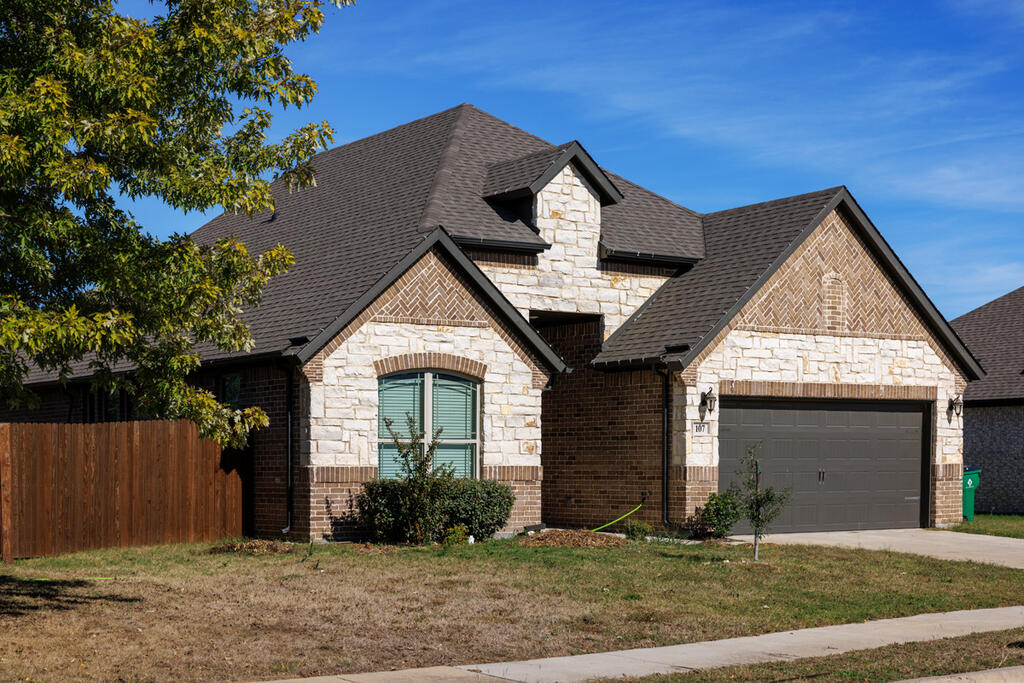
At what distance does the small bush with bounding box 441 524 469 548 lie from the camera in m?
18.7

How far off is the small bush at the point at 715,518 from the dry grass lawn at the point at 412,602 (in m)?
1.20

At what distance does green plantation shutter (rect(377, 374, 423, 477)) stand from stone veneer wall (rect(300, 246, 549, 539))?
1.06 feet

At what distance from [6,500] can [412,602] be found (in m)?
7.39

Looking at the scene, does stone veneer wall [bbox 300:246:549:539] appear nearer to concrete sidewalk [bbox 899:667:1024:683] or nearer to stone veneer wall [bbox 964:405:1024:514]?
concrete sidewalk [bbox 899:667:1024:683]

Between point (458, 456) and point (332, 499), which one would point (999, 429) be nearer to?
point (458, 456)

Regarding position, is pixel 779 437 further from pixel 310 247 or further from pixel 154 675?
pixel 154 675

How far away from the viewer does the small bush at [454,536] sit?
61.5ft

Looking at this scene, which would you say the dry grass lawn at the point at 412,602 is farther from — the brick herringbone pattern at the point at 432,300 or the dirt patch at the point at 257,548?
the brick herringbone pattern at the point at 432,300

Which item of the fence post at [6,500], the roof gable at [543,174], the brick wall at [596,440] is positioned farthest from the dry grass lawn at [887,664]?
the roof gable at [543,174]

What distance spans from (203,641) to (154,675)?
4.67ft

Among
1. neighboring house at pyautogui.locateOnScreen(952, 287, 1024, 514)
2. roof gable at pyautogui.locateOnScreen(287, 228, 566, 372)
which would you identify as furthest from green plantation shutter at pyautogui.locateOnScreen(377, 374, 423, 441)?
neighboring house at pyautogui.locateOnScreen(952, 287, 1024, 514)

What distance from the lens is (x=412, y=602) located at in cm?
1338

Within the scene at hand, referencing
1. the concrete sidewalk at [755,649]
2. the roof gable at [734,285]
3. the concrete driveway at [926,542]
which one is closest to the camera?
the concrete sidewalk at [755,649]

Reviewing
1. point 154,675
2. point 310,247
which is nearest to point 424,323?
point 310,247
